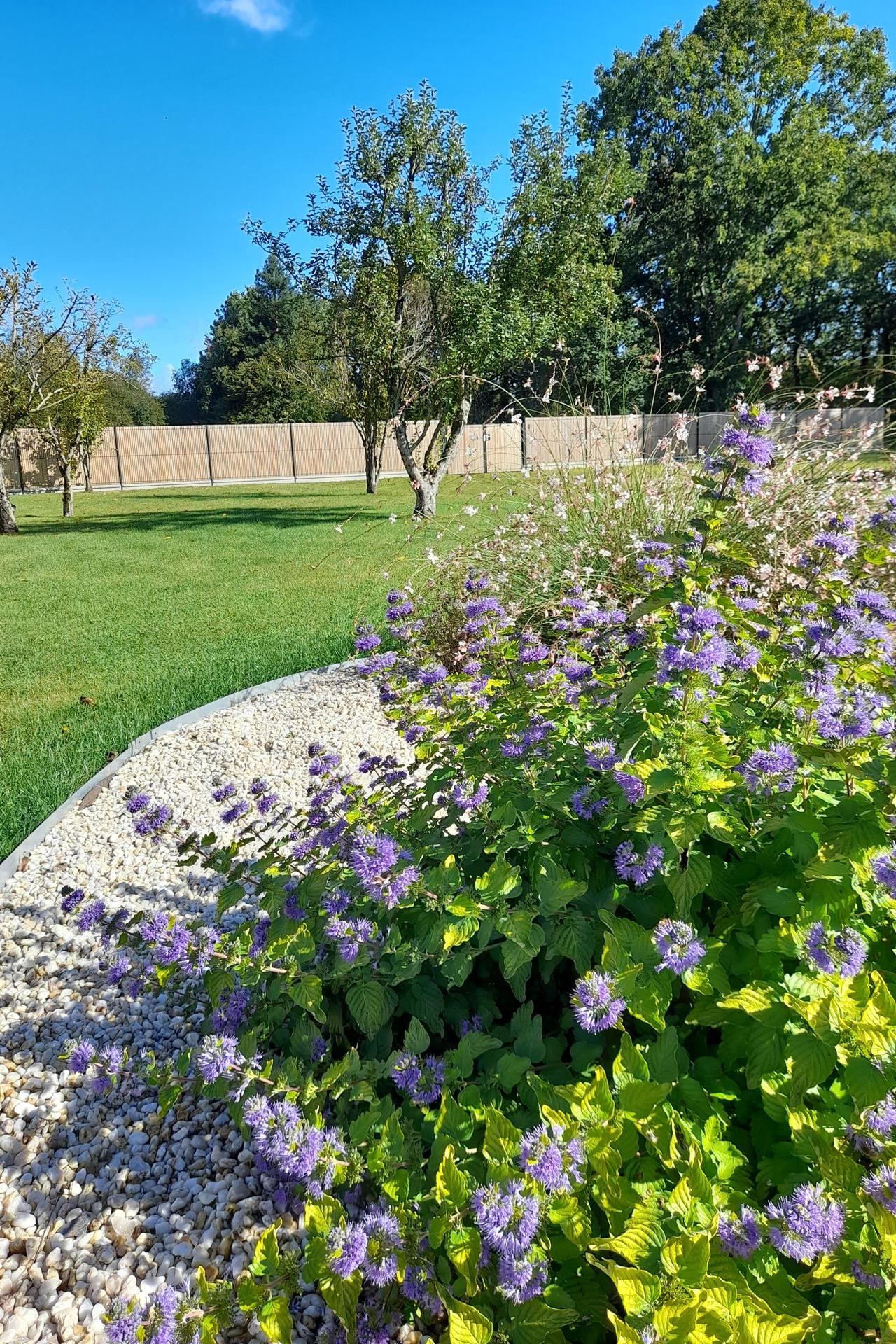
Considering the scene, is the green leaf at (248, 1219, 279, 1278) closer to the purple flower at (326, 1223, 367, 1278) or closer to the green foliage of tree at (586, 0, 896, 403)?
the purple flower at (326, 1223, 367, 1278)

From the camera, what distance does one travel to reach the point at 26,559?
34.9 feet

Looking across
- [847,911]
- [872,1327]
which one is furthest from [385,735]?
[872,1327]

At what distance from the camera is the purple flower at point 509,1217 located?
35.4 inches

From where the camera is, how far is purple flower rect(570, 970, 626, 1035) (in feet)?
3.59

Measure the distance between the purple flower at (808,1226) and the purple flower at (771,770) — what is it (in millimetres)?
581

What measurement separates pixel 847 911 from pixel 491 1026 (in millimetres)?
676

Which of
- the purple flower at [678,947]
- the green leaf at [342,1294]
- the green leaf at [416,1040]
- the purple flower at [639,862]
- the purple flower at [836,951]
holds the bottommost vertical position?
the green leaf at [342,1294]

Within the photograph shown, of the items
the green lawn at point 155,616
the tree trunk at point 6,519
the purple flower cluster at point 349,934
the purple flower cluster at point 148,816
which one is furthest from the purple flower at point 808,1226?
the tree trunk at point 6,519

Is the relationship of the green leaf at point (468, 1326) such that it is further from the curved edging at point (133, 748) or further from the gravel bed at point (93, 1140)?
the curved edging at point (133, 748)

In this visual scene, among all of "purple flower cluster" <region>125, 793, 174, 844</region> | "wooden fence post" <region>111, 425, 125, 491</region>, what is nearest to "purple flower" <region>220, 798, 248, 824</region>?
"purple flower cluster" <region>125, 793, 174, 844</region>

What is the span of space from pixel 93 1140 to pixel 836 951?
5.41 ft

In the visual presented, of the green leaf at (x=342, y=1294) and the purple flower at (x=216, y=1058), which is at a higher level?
the purple flower at (x=216, y=1058)

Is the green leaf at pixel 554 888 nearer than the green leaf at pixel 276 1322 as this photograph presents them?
No

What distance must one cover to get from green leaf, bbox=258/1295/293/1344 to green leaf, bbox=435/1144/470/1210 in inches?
8.6
